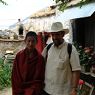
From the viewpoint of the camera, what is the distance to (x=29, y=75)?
5324 mm

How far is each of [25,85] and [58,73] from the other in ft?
1.83

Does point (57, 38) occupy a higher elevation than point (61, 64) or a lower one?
higher

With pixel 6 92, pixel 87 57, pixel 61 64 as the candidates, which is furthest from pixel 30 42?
pixel 6 92

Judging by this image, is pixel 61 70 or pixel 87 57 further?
pixel 87 57

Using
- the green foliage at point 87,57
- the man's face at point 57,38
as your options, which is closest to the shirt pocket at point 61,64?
the man's face at point 57,38

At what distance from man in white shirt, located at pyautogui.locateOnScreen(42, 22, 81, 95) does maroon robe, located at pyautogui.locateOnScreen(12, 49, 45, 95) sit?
0.13 metres

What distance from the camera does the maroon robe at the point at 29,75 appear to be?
5309 mm

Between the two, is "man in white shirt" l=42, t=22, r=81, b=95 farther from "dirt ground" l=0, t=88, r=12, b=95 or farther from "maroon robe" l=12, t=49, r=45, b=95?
"dirt ground" l=0, t=88, r=12, b=95

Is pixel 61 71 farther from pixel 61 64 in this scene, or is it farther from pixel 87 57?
pixel 87 57

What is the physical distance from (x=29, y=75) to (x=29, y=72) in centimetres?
5

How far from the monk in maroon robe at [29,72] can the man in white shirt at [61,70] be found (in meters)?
0.14

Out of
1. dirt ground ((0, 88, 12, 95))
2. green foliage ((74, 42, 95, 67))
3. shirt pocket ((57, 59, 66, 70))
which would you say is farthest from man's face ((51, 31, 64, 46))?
dirt ground ((0, 88, 12, 95))

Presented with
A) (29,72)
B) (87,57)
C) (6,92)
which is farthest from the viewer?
(6,92)

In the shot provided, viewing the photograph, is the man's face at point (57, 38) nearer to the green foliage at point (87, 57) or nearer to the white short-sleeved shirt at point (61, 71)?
the white short-sleeved shirt at point (61, 71)
